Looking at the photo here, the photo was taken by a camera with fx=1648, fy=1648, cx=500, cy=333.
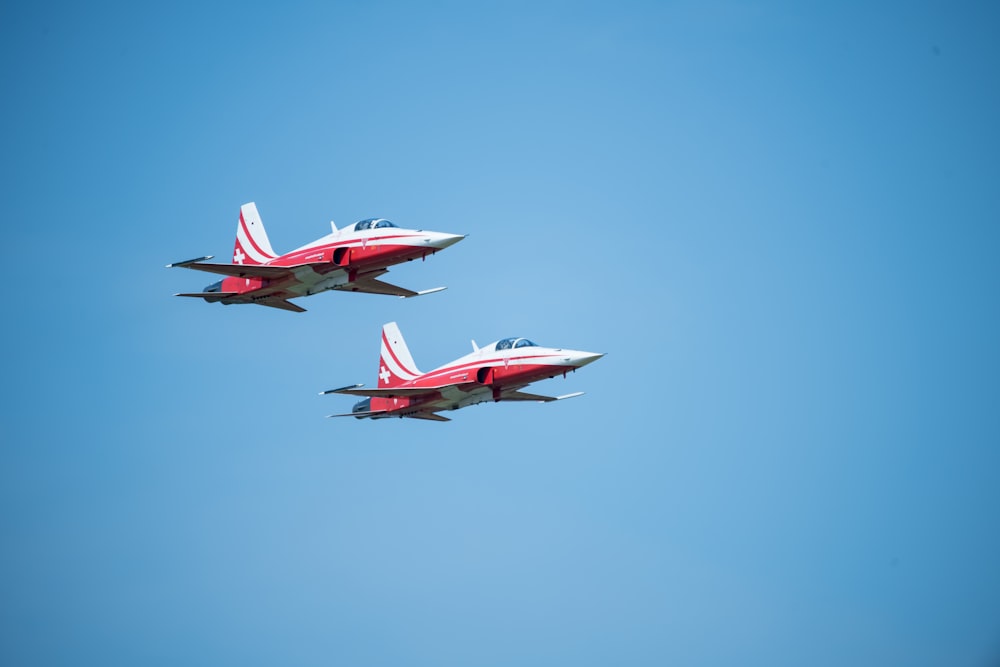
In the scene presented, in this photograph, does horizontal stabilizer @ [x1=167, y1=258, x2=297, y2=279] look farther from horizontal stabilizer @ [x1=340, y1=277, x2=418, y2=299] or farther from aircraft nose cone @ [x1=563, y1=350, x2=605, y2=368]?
aircraft nose cone @ [x1=563, y1=350, x2=605, y2=368]

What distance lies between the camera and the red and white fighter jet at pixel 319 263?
87562mm

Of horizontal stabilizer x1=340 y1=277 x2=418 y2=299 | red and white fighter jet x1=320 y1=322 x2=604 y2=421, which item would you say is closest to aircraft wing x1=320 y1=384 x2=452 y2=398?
red and white fighter jet x1=320 y1=322 x2=604 y2=421

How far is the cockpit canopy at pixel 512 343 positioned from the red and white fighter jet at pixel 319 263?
16.6 feet

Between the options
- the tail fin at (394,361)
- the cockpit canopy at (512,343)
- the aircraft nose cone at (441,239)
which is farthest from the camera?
the tail fin at (394,361)

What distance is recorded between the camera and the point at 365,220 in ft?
293

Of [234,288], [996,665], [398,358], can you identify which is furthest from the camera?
[398,358]

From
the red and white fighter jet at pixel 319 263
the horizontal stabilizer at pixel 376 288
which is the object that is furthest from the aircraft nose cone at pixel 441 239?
the horizontal stabilizer at pixel 376 288

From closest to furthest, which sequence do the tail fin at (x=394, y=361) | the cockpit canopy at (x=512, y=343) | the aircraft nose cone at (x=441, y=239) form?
1. the aircraft nose cone at (x=441, y=239)
2. the cockpit canopy at (x=512, y=343)
3. the tail fin at (x=394, y=361)

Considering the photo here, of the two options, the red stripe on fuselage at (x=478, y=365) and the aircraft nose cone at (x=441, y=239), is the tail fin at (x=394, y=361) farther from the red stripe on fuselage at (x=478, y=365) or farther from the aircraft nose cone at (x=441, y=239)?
the aircraft nose cone at (x=441, y=239)

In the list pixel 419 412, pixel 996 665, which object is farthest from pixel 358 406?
pixel 996 665

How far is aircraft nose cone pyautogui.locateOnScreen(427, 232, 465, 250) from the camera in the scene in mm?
85562

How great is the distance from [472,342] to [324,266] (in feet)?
31.6

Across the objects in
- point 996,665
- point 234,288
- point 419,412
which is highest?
point 234,288

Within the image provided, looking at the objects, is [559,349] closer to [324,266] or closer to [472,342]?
[472,342]
